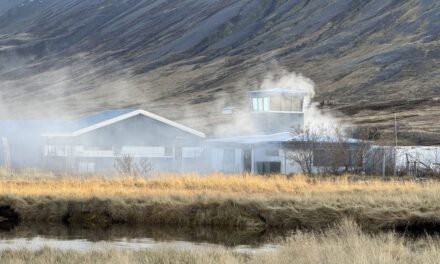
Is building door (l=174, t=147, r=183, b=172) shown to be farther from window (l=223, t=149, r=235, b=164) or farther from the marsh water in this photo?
the marsh water

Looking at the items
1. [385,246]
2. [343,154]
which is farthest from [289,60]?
[385,246]

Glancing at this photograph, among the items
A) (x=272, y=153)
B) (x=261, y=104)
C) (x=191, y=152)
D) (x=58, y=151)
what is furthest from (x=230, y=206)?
(x=261, y=104)

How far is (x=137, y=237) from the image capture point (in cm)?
2091

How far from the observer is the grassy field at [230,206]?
890 inches

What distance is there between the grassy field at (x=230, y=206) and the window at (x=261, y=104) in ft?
84.3

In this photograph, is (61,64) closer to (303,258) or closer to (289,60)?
(289,60)

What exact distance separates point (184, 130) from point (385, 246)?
37401 millimetres

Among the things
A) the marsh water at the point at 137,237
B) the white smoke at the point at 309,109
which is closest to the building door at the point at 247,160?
the white smoke at the point at 309,109

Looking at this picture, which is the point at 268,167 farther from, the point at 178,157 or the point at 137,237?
the point at 137,237

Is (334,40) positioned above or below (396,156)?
above

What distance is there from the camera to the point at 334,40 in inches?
5349

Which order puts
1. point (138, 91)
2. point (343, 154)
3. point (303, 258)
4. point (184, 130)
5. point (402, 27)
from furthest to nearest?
point (138, 91), point (402, 27), point (184, 130), point (343, 154), point (303, 258)

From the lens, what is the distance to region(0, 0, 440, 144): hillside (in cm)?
9956

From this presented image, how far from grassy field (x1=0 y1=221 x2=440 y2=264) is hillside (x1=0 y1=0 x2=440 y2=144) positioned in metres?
50.3
